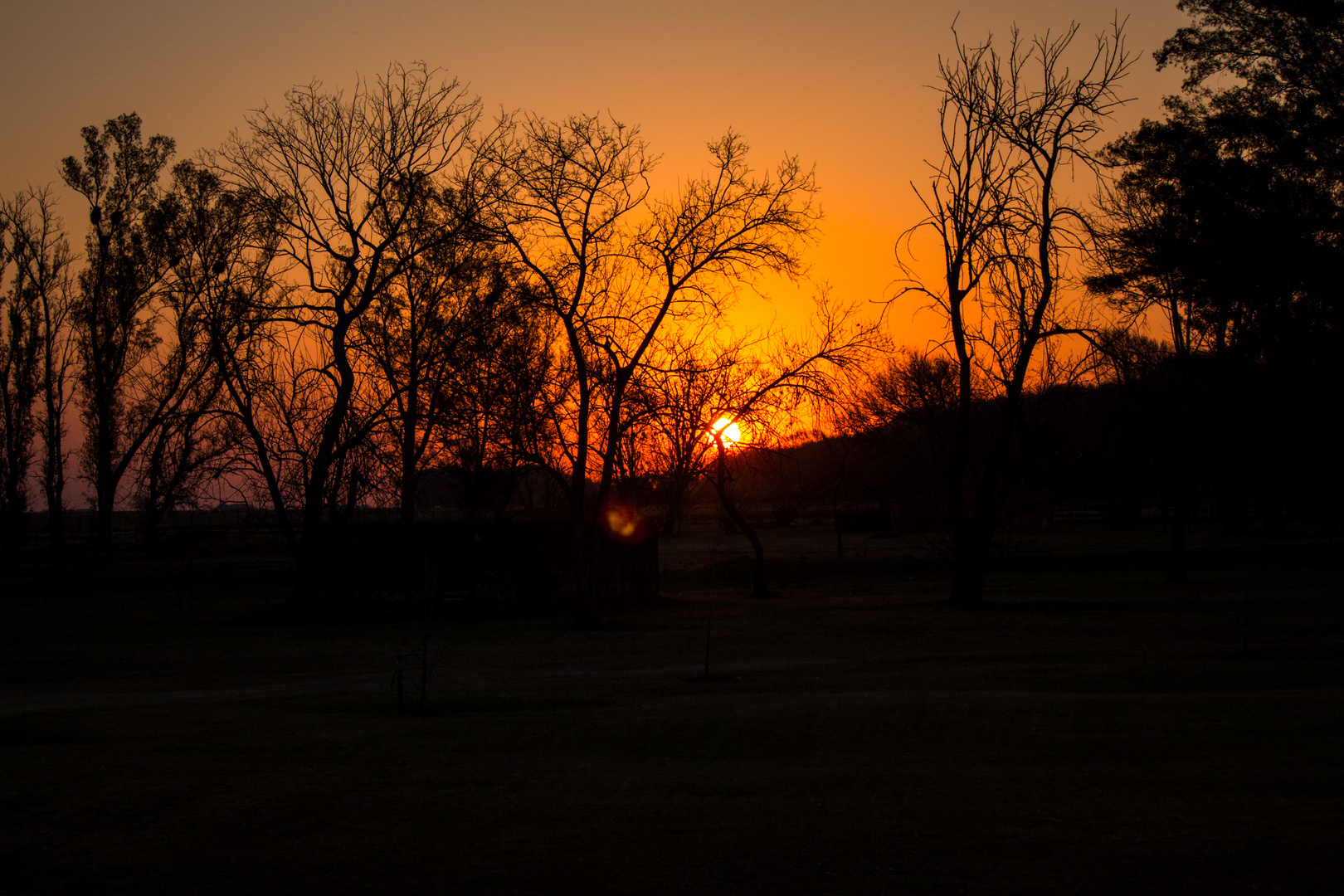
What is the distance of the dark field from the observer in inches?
247

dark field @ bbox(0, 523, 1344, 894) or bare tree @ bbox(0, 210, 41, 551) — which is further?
bare tree @ bbox(0, 210, 41, 551)

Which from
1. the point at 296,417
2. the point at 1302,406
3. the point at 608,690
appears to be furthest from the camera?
the point at 296,417

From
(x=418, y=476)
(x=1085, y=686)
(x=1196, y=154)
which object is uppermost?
(x=1196, y=154)

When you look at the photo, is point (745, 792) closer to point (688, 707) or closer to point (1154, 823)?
point (1154, 823)

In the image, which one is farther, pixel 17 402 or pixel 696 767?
pixel 17 402

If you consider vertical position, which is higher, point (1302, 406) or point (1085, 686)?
point (1302, 406)

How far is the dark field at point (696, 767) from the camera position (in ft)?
20.6

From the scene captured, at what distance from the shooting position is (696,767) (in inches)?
370

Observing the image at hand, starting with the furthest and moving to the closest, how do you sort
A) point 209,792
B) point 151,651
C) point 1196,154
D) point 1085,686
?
point 1196,154 < point 151,651 < point 1085,686 < point 209,792

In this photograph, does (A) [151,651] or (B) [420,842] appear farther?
(A) [151,651]

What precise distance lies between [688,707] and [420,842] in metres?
6.01

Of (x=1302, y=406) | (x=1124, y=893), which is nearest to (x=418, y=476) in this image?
(x=1302, y=406)

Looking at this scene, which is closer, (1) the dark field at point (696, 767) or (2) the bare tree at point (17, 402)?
(1) the dark field at point (696, 767)

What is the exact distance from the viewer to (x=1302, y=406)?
2577 cm
